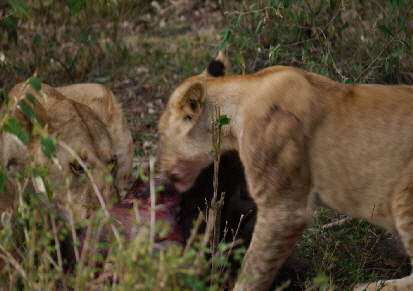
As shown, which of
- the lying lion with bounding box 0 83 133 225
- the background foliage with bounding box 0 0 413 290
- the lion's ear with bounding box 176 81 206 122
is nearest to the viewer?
the lion's ear with bounding box 176 81 206 122

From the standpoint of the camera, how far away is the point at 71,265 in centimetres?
393

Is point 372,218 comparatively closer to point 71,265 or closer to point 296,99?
point 296,99

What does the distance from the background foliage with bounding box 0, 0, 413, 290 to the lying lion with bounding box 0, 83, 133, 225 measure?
0.92m

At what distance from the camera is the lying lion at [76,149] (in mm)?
4473

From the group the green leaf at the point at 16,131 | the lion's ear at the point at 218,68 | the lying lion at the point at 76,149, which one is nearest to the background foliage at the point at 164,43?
the lying lion at the point at 76,149

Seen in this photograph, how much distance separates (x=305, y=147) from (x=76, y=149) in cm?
148

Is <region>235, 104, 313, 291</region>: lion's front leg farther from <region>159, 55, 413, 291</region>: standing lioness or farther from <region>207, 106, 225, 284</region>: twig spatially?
<region>207, 106, 225, 284</region>: twig

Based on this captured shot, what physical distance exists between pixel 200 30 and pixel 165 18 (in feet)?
2.69

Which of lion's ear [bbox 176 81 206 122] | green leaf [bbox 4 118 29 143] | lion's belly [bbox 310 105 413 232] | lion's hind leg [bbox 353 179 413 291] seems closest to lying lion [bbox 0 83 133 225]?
lion's ear [bbox 176 81 206 122]

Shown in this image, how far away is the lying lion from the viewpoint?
447 cm

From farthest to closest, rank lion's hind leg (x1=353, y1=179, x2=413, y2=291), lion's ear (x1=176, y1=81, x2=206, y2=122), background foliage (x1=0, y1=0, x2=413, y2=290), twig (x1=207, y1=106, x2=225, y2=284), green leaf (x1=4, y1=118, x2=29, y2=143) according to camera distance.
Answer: background foliage (x1=0, y1=0, x2=413, y2=290), lion's ear (x1=176, y1=81, x2=206, y2=122), lion's hind leg (x1=353, y1=179, x2=413, y2=291), twig (x1=207, y1=106, x2=225, y2=284), green leaf (x1=4, y1=118, x2=29, y2=143)

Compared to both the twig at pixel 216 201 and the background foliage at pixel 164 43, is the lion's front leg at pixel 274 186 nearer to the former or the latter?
the twig at pixel 216 201

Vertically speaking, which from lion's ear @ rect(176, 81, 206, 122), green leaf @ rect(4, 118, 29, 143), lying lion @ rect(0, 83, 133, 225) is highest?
green leaf @ rect(4, 118, 29, 143)

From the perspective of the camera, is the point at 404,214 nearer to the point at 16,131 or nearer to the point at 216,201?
the point at 216,201
